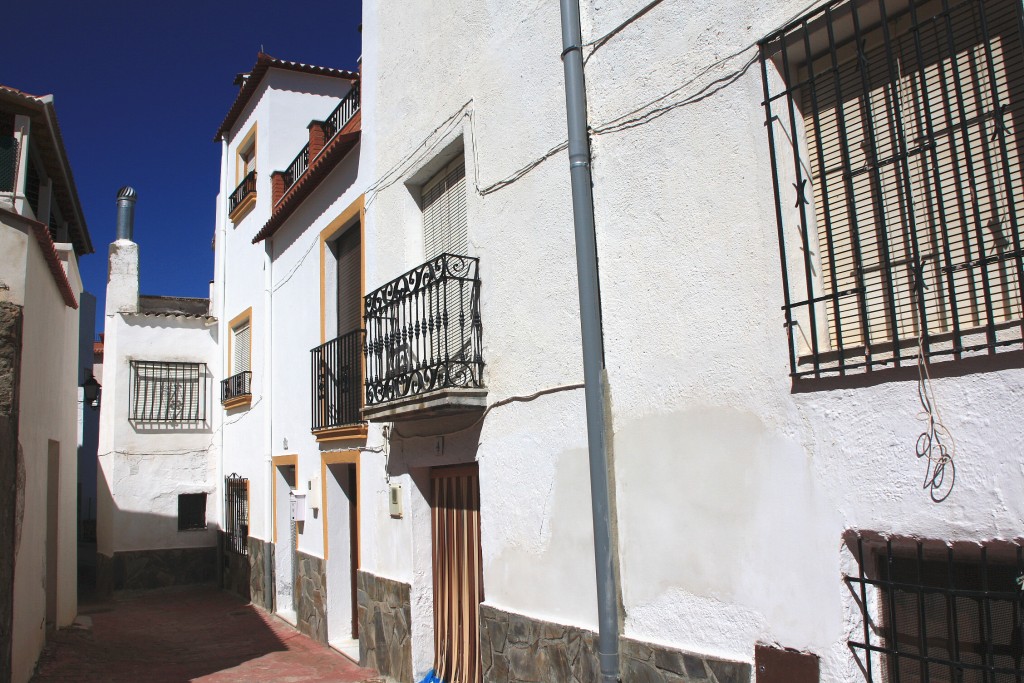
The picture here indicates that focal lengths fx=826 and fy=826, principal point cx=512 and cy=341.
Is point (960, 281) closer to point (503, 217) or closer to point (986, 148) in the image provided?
point (986, 148)

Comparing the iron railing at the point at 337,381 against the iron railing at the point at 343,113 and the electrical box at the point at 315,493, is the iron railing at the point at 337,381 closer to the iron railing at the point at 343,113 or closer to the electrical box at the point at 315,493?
the electrical box at the point at 315,493

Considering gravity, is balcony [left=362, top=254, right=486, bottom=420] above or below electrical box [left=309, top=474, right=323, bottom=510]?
above

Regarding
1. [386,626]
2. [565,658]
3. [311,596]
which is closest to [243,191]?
[311,596]

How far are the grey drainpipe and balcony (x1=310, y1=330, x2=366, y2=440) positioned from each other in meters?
4.20

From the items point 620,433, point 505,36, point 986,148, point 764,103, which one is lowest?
point 620,433

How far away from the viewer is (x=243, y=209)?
15.3 metres

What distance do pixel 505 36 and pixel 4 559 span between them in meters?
5.45

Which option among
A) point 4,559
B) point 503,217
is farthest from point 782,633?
point 4,559

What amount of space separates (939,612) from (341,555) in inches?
301

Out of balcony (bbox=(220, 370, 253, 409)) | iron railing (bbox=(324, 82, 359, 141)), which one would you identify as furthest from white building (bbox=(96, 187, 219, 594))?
iron railing (bbox=(324, 82, 359, 141))

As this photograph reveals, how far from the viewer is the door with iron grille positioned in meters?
7.06

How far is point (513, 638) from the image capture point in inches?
233

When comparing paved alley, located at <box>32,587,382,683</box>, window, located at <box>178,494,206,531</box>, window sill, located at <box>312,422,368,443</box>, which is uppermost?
window sill, located at <box>312,422,368,443</box>

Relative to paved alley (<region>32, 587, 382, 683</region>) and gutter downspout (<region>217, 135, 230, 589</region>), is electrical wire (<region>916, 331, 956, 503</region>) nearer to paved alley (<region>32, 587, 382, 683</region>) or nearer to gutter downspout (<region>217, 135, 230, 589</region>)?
paved alley (<region>32, 587, 382, 683</region>)
